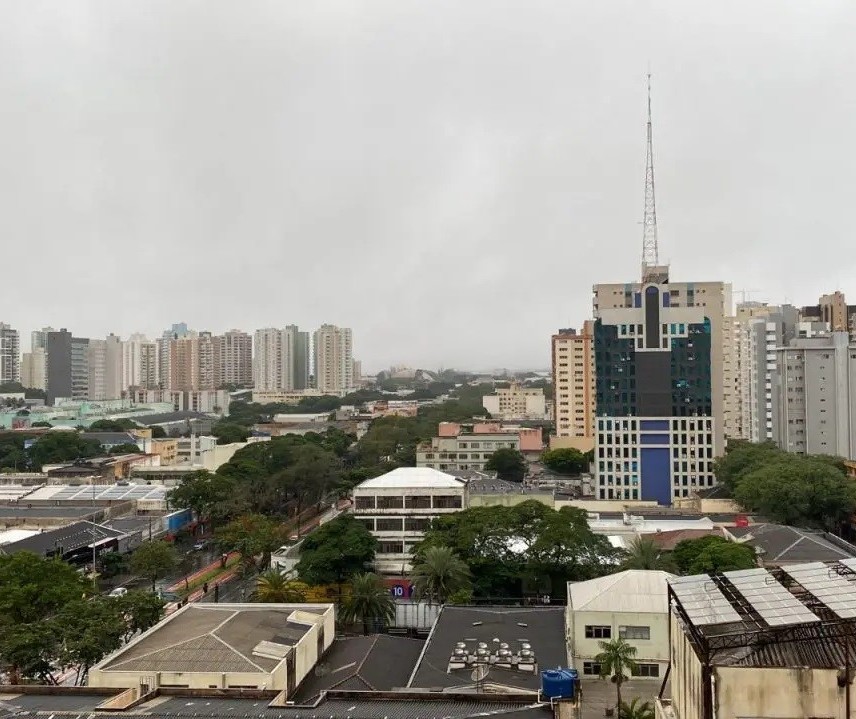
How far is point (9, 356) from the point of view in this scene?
144250 mm

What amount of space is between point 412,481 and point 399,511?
1.91 meters

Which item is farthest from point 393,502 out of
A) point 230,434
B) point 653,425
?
point 230,434

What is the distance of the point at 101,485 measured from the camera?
52750 millimetres

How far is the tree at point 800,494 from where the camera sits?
3891cm

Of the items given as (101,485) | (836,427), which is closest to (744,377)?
(836,427)

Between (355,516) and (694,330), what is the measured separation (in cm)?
2853

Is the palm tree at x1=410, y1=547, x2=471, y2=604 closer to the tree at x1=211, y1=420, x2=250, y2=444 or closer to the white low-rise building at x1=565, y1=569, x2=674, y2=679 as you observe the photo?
the white low-rise building at x1=565, y1=569, x2=674, y2=679

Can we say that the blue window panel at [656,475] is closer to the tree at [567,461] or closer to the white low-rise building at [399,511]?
the tree at [567,461]

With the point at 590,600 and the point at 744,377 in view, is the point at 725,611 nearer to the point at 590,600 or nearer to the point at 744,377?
the point at 590,600

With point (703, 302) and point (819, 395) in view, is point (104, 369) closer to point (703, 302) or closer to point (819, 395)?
point (703, 302)

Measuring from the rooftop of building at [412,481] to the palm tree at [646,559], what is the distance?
31.9 ft

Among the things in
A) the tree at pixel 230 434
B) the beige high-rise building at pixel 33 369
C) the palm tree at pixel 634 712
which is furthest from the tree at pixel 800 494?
the beige high-rise building at pixel 33 369

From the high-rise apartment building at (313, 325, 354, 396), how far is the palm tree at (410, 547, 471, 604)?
133059 mm

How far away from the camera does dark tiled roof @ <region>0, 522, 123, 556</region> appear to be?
34750 mm
